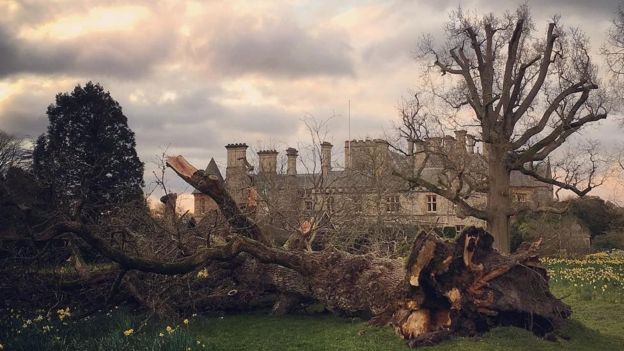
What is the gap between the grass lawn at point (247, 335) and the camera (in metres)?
9.11

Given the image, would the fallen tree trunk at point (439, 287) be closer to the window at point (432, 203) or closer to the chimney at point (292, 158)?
the chimney at point (292, 158)

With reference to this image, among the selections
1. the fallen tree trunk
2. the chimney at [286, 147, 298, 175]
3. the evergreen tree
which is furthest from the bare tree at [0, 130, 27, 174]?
the fallen tree trunk

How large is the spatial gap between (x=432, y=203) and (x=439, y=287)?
41163mm

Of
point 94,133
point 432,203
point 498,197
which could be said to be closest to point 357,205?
point 498,197

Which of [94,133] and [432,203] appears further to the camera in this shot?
[432,203]

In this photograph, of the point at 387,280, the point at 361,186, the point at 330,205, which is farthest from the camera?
the point at 361,186

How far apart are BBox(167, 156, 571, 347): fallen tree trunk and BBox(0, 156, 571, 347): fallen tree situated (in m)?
0.02

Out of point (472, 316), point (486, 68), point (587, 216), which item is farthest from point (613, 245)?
point (472, 316)

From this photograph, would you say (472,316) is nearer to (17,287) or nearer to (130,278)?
(130,278)

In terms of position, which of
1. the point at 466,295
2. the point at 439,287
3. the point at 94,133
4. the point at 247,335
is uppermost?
the point at 94,133

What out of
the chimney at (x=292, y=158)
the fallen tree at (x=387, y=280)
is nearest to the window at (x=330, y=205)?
the fallen tree at (x=387, y=280)

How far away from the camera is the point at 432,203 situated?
5031cm

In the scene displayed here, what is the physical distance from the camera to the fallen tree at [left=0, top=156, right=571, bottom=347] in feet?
32.5

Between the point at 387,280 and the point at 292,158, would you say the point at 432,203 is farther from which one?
the point at 387,280
